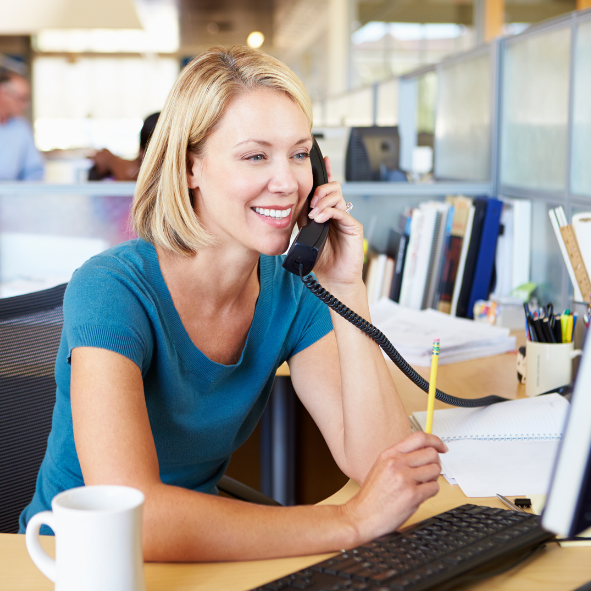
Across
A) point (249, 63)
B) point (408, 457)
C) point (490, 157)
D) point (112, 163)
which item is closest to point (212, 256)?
point (249, 63)

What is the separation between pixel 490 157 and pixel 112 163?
164cm

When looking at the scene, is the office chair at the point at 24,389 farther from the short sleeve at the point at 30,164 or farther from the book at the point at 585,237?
the short sleeve at the point at 30,164

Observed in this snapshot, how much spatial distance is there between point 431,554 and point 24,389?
74 cm

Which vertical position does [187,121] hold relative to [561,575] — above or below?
above

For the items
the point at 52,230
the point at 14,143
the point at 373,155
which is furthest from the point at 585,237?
the point at 14,143

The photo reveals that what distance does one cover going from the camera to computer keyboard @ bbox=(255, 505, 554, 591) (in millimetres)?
611

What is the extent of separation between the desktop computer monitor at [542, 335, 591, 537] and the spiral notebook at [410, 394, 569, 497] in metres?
0.36

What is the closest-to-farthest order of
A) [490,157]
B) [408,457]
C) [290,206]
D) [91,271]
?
[408,457] → [91,271] → [290,206] → [490,157]

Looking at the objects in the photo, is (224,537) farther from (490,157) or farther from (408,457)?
(490,157)

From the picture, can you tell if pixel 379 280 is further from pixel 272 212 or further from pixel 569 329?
pixel 272 212

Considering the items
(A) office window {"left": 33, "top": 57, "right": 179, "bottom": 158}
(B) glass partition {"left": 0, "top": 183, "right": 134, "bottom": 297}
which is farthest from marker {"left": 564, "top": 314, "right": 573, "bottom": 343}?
(A) office window {"left": 33, "top": 57, "right": 179, "bottom": 158}

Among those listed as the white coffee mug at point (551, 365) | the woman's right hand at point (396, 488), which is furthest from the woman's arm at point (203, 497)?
A: the white coffee mug at point (551, 365)

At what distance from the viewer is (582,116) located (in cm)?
158

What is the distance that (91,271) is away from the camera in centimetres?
92
